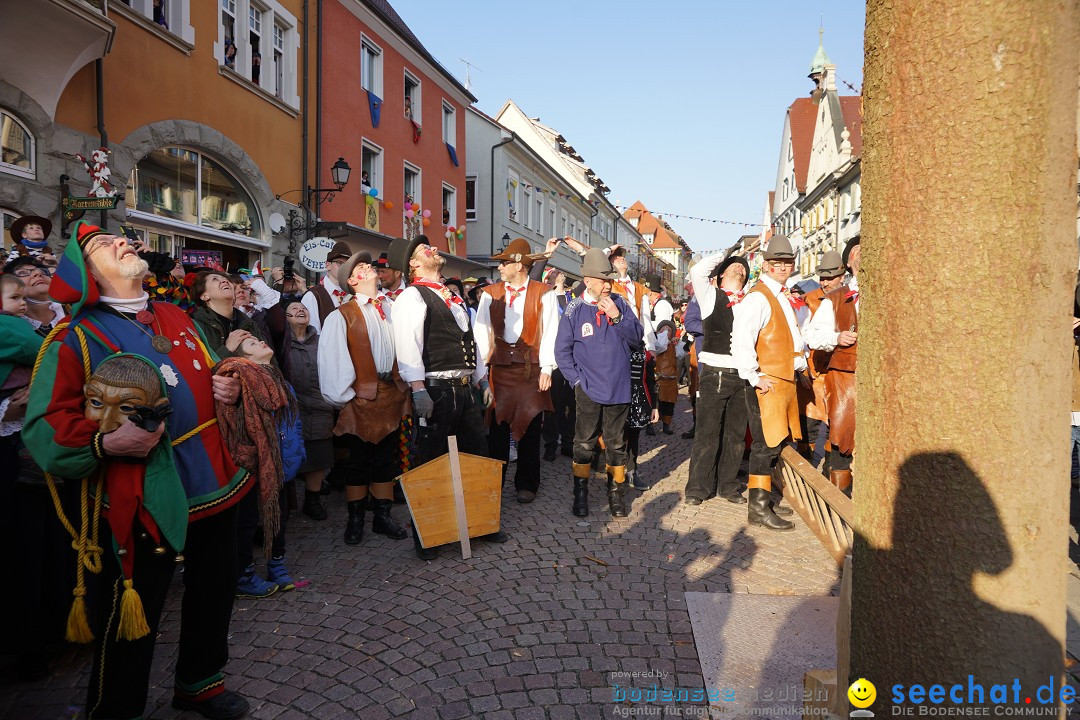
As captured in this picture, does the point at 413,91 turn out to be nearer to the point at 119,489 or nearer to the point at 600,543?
the point at 600,543

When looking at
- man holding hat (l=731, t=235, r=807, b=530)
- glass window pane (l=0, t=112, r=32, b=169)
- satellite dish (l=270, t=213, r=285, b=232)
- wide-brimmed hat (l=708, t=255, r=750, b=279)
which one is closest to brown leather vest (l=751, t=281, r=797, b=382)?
A: man holding hat (l=731, t=235, r=807, b=530)

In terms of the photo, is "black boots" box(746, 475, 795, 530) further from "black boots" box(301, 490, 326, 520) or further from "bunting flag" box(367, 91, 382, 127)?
"bunting flag" box(367, 91, 382, 127)

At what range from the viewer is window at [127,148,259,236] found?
10969 mm

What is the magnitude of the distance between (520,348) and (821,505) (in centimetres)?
282

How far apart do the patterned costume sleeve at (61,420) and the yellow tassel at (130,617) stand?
464 mm

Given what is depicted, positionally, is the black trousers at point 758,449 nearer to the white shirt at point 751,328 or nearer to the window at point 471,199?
the white shirt at point 751,328

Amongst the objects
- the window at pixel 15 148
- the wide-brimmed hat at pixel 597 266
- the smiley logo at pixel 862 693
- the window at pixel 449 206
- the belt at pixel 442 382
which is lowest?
the smiley logo at pixel 862 693

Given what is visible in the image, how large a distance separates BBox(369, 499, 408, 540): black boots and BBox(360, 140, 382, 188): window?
1436 centimetres

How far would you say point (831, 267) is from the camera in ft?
20.2

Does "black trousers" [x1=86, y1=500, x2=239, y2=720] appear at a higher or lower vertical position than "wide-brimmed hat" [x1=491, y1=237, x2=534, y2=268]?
lower

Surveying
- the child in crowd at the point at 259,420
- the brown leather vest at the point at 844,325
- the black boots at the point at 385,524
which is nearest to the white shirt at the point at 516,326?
the black boots at the point at 385,524

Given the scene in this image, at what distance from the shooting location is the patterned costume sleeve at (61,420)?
7.00 feet

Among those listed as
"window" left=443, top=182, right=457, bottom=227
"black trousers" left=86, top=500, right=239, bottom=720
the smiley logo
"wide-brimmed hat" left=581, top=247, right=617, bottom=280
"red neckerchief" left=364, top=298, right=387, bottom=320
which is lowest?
"black trousers" left=86, top=500, right=239, bottom=720

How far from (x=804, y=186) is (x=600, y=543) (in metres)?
49.3
